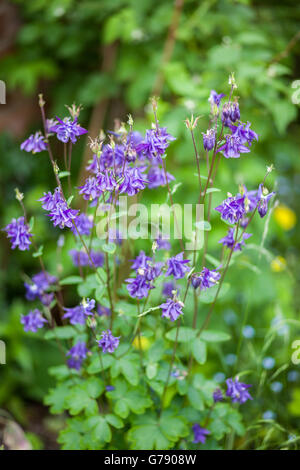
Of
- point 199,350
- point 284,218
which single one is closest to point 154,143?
point 199,350

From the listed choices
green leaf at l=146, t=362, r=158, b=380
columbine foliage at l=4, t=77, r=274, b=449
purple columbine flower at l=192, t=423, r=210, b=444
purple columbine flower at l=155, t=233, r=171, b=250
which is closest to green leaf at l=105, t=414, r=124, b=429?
columbine foliage at l=4, t=77, r=274, b=449

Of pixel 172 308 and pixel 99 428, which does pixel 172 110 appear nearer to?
pixel 172 308

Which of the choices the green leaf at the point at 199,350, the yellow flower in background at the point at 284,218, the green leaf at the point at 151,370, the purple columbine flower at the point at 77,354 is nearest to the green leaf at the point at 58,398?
the purple columbine flower at the point at 77,354

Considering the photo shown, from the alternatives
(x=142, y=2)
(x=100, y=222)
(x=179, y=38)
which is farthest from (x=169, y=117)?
(x=100, y=222)

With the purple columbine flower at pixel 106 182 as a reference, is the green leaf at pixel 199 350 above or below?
below

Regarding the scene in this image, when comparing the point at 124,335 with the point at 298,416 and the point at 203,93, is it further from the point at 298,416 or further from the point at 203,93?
the point at 203,93

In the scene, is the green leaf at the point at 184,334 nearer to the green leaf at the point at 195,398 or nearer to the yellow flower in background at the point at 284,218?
the green leaf at the point at 195,398
